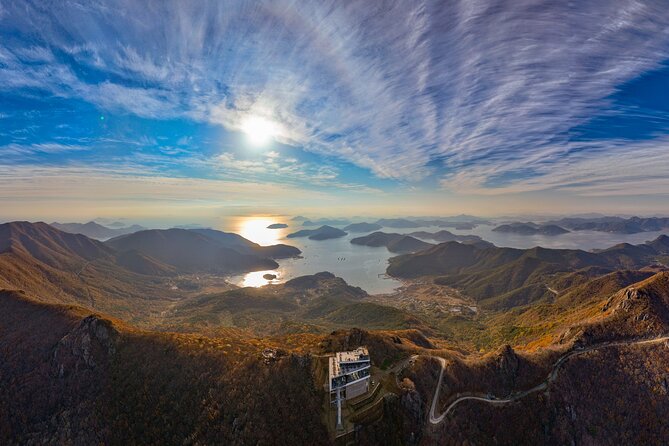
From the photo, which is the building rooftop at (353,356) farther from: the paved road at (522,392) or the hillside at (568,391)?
the paved road at (522,392)

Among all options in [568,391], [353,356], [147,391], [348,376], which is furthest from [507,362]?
[147,391]

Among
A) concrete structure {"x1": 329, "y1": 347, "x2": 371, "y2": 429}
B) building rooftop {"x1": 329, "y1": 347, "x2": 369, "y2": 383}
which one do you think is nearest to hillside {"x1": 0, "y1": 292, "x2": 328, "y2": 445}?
concrete structure {"x1": 329, "y1": 347, "x2": 371, "y2": 429}

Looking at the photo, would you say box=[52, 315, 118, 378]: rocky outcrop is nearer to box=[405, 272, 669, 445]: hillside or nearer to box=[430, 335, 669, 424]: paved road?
box=[405, 272, 669, 445]: hillside

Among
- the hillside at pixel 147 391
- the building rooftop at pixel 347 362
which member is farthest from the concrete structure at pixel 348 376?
the hillside at pixel 147 391

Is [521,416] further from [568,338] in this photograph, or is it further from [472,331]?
[472,331]

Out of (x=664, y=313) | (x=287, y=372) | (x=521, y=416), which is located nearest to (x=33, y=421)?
(x=287, y=372)

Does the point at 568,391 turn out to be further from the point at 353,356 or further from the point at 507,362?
the point at 353,356
